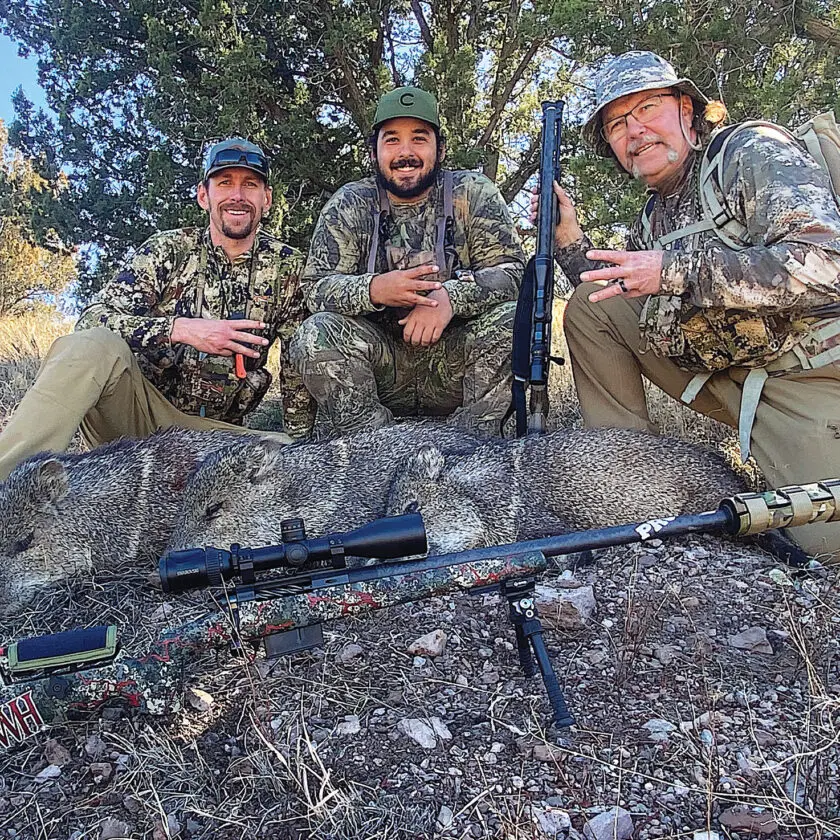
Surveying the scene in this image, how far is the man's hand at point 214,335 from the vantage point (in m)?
4.73

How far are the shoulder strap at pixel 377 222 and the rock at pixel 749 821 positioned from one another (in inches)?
165

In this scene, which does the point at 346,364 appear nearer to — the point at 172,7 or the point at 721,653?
the point at 721,653

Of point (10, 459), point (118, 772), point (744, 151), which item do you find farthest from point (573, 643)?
point (10, 459)

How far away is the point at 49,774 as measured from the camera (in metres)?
2.46

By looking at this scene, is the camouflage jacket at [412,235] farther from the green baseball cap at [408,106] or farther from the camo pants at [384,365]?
the green baseball cap at [408,106]

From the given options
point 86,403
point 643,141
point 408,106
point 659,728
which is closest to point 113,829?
point 659,728

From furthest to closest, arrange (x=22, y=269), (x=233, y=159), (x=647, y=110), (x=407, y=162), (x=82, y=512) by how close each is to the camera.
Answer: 1. (x=22, y=269)
2. (x=407, y=162)
3. (x=233, y=159)
4. (x=647, y=110)
5. (x=82, y=512)

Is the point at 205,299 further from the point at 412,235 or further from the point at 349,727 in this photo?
the point at 349,727

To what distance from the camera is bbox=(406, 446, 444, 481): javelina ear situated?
3.85 m

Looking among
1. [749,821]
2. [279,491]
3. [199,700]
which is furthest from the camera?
[279,491]

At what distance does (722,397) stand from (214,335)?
3.19m

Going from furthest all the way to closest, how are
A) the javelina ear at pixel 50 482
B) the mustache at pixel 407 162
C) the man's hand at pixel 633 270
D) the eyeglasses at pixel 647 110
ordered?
1. the mustache at pixel 407 162
2. the eyeglasses at pixel 647 110
3. the javelina ear at pixel 50 482
4. the man's hand at pixel 633 270

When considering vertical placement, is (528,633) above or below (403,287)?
below

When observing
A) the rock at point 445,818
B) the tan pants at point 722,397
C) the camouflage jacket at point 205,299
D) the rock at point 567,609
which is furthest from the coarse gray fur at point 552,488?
the camouflage jacket at point 205,299
